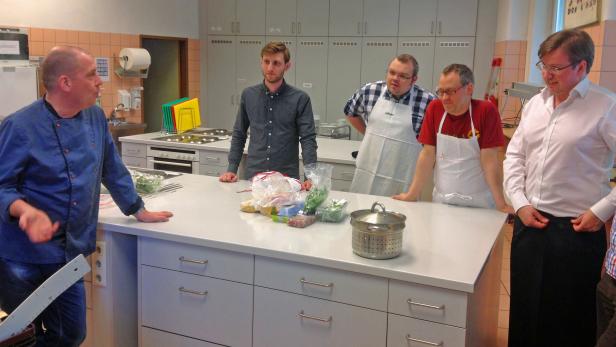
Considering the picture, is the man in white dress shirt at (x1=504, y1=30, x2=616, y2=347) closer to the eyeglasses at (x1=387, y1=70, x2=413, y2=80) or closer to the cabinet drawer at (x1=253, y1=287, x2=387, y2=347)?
the cabinet drawer at (x1=253, y1=287, x2=387, y2=347)

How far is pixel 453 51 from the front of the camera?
5.98m

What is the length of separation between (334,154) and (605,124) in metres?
2.54

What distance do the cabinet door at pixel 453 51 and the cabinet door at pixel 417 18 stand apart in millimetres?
164

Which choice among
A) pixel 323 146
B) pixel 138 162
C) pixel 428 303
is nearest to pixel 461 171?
pixel 428 303

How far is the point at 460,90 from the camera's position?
8.82ft

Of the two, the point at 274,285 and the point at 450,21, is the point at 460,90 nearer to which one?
the point at 274,285

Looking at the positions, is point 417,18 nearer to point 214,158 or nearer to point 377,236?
point 214,158

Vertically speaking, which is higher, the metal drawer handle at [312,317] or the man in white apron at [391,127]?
the man in white apron at [391,127]

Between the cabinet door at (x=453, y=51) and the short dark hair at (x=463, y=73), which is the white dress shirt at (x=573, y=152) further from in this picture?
the cabinet door at (x=453, y=51)

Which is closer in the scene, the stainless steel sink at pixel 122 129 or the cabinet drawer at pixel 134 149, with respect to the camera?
the cabinet drawer at pixel 134 149

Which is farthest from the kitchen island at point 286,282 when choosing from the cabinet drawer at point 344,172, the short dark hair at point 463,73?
the cabinet drawer at point 344,172

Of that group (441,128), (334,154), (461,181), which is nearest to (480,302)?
(461,181)

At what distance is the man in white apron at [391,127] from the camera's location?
3352 mm

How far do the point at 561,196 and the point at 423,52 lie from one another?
13.2 ft
